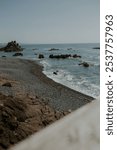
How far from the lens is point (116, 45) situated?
1028 millimetres

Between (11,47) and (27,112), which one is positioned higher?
(11,47)

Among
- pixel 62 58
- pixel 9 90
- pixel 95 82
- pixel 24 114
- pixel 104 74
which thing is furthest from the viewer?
pixel 62 58

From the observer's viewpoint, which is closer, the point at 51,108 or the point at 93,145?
the point at 93,145

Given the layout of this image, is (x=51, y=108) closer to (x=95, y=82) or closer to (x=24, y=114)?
(x=24, y=114)

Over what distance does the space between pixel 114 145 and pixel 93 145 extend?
77 mm

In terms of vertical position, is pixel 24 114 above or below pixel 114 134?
below

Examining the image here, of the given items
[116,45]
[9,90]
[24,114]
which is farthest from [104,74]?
[9,90]

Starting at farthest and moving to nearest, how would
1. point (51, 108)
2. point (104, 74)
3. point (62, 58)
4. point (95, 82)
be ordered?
point (62, 58)
point (95, 82)
point (51, 108)
point (104, 74)

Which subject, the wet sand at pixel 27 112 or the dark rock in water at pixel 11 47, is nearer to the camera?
the wet sand at pixel 27 112

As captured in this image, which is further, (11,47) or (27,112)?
(11,47)

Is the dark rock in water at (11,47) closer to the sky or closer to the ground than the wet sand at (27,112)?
closer to the sky

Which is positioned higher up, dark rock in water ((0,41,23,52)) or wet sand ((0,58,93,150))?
dark rock in water ((0,41,23,52))

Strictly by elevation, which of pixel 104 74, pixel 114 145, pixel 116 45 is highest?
pixel 116 45

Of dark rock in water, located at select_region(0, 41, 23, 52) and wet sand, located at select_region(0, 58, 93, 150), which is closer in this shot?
wet sand, located at select_region(0, 58, 93, 150)
